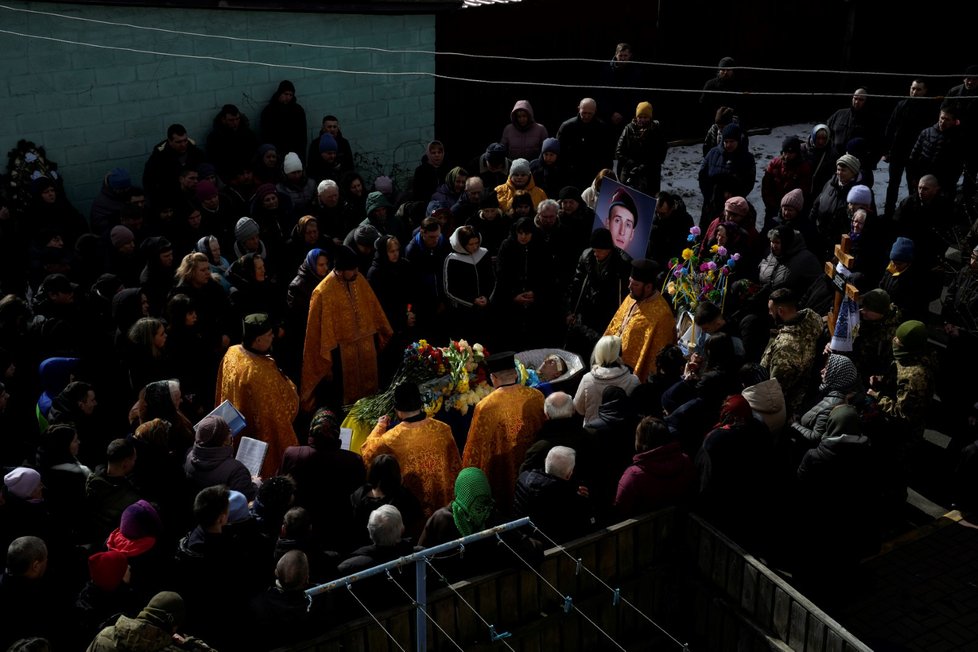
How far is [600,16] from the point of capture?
14938 mm

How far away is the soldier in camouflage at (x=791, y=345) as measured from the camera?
8.58 metres

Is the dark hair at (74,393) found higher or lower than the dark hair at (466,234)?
lower

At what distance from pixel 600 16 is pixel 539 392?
8418mm

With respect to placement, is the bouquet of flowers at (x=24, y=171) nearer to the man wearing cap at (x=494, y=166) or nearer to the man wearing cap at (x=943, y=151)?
the man wearing cap at (x=494, y=166)

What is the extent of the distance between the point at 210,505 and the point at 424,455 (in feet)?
5.59

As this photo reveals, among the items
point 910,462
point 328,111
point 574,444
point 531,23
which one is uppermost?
point 531,23

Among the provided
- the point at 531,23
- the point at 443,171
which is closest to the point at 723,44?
the point at 531,23

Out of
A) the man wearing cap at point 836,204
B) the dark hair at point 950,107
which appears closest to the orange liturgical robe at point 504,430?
the man wearing cap at point 836,204

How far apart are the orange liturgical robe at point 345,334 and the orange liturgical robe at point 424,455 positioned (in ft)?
6.54

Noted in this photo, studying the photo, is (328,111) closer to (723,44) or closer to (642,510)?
(723,44)

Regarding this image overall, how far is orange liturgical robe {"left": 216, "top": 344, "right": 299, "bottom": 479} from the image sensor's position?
8.25 metres

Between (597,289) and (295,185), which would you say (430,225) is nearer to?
(597,289)

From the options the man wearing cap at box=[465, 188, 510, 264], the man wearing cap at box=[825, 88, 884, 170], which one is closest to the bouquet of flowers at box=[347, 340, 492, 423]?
the man wearing cap at box=[465, 188, 510, 264]

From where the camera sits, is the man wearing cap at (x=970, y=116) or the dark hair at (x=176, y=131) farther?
the man wearing cap at (x=970, y=116)
